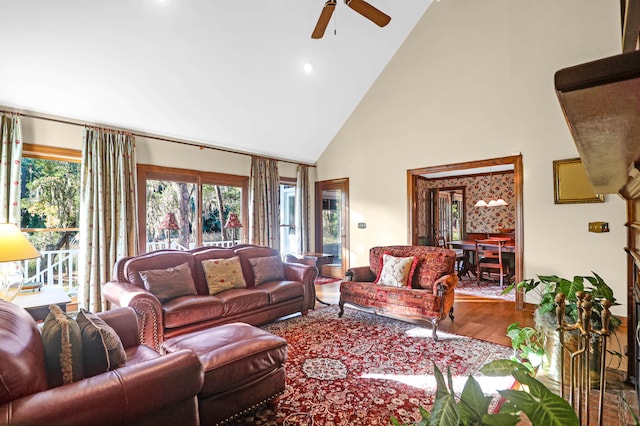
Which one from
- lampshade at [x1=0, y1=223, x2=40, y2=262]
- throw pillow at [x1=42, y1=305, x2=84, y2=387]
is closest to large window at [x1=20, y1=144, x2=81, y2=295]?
lampshade at [x1=0, y1=223, x2=40, y2=262]

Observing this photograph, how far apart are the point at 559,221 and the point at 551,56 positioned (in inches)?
82.6

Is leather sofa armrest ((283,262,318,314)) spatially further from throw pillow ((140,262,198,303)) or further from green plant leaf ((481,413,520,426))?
green plant leaf ((481,413,520,426))

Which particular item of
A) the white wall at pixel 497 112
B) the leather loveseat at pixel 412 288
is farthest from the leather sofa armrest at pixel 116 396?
the white wall at pixel 497 112

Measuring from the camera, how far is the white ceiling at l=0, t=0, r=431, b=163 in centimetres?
323

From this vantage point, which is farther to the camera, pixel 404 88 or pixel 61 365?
pixel 404 88

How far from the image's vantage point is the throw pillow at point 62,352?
143cm

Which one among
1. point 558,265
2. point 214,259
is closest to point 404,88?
point 558,265

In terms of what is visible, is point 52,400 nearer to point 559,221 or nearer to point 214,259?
point 214,259

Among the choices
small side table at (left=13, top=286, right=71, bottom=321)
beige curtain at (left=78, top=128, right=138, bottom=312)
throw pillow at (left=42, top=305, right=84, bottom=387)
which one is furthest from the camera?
beige curtain at (left=78, top=128, right=138, bottom=312)

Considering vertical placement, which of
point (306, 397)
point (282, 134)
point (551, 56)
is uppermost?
point (551, 56)

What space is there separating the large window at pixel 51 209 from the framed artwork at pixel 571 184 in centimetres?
606

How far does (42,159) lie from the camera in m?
4.02

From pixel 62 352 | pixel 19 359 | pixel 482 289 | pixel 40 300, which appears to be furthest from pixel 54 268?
pixel 482 289

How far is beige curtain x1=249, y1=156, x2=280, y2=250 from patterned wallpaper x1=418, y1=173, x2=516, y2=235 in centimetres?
372
